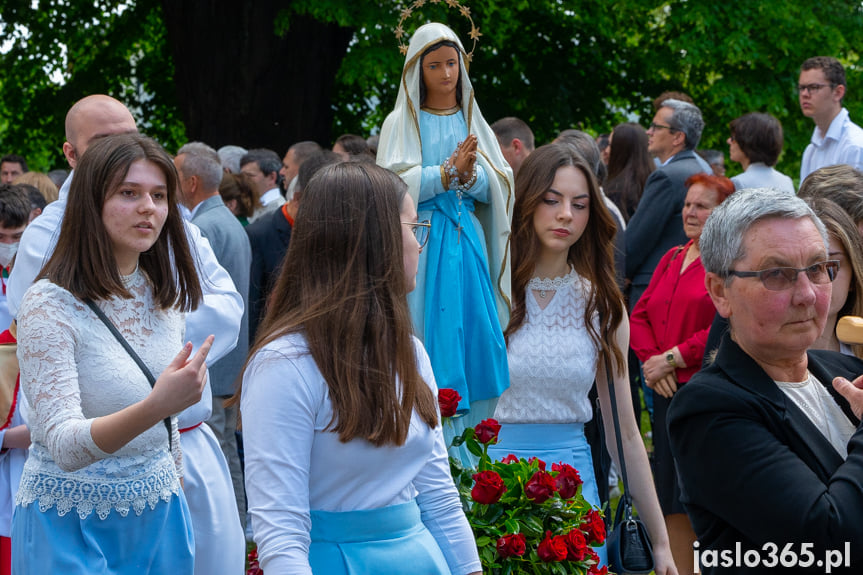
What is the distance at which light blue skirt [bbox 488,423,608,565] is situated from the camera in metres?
4.19

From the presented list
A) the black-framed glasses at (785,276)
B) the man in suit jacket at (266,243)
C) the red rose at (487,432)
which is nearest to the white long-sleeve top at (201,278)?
the red rose at (487,432)

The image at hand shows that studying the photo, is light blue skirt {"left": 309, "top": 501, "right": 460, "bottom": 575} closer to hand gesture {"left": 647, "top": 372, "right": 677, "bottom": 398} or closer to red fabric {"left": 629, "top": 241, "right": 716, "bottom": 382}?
red fabric {"left": 629, "top": 241, "right": 716, "bottom": 382}

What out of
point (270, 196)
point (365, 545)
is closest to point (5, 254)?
point (365, 545)

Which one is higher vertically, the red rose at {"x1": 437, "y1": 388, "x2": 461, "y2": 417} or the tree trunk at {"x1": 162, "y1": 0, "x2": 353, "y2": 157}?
the tree trunk at {"x1": 162, "y1": 0, "x2": 353, "y2": 157}

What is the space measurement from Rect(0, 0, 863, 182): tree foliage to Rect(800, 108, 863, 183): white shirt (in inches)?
212

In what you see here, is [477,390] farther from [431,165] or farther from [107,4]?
[107,4]

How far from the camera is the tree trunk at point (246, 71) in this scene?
13.3m

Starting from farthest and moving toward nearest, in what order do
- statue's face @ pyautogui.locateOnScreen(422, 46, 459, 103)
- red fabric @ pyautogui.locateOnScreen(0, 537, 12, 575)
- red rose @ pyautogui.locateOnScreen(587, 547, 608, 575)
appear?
statue's face @ pyautogui.locateOnScreen(422, 46, 459, 103) → red fabric @ pyautogui.locateOnScreen(0, 537, 12, 575) → red rose @ pyautogui.locateOnScreen(587, 547, 608, 575)

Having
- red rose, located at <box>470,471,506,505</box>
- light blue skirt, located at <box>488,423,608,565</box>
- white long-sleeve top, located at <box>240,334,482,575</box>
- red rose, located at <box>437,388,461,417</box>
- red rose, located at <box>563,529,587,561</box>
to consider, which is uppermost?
white long-sleeve top, located at <box>240,334,482,575</box>

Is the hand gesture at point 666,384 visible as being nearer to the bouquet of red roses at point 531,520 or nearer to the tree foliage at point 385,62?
the bouquet of red roses at point 531,520

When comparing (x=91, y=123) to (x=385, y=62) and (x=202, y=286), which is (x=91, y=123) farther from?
(x=385, y=62)

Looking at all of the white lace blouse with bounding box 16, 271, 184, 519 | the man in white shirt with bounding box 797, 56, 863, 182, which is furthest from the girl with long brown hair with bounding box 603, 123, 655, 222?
the white lace blouse with bounding box 16, 271, 184, 519

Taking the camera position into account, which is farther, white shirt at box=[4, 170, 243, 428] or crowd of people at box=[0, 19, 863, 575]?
white shirt at box=[4, 170, 243, 428]

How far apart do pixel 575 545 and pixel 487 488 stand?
325mm
